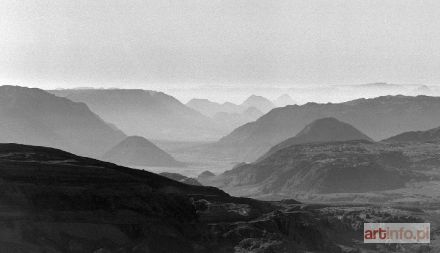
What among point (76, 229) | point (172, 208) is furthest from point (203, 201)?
point (76, 229)

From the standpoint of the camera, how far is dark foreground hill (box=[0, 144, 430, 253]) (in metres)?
95.6

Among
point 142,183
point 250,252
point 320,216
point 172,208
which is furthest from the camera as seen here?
point 320,216

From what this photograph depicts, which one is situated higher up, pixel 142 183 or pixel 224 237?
pixel 142 183

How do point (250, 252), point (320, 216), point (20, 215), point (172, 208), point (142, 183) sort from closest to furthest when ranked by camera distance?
point (20, 215) < point (250, 252) < point (172, 208) < point (142, 183) < point (320, 216)

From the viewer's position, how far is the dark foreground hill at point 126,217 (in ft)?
314

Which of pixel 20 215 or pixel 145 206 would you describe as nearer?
pixel 20 215

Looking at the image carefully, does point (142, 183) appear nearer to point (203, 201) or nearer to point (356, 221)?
point (203, 201)

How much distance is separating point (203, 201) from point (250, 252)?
20.3 m

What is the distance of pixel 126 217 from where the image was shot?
103 meters

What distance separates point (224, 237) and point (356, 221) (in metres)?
38.7

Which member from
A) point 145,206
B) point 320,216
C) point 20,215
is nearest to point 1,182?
point 20,215

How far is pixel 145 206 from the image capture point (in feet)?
355

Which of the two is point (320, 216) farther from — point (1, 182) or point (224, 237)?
point (1, 182)

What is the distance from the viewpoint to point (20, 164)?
115625 millimetres
